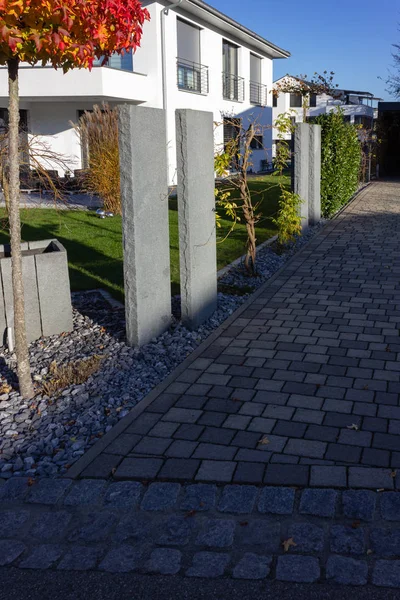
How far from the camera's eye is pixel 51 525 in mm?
3295

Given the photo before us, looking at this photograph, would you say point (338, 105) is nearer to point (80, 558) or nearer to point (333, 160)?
point (333, 160)

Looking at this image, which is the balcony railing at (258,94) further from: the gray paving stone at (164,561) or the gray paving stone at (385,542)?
the gray paving stone at (164,561)

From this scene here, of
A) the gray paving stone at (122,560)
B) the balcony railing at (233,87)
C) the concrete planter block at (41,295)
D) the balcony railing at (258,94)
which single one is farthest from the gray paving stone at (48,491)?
the balcony railing at (258,94)

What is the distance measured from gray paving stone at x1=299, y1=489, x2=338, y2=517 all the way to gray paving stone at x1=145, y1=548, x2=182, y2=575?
27.5 inches

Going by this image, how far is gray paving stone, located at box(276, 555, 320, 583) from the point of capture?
2836 mm

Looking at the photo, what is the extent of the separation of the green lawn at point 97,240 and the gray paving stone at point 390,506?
15.0 feet

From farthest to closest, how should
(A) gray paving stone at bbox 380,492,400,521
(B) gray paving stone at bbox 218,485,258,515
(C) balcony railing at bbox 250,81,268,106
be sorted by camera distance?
(C) balcony railing at bbox 250,81,268,106 → (B) gray paving stone at bbox 218,485,258,515 → (A) gray paving stone at bbox 380,492,400,521

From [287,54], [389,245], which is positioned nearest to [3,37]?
[389,245]

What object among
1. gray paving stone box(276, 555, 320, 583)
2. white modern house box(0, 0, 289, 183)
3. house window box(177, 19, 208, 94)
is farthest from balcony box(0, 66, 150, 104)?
gray paving stone box(276, 555, 320, 583)

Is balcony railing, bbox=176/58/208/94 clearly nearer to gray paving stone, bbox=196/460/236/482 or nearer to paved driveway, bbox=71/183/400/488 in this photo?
paved driveway, bbox=71/183/400/488

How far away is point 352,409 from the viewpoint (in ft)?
14.7

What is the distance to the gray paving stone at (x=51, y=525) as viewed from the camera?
3209 mm

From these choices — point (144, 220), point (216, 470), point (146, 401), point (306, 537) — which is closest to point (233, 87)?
point (144, 220)

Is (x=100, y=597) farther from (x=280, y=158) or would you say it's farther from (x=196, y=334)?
(x=280, y=158)
